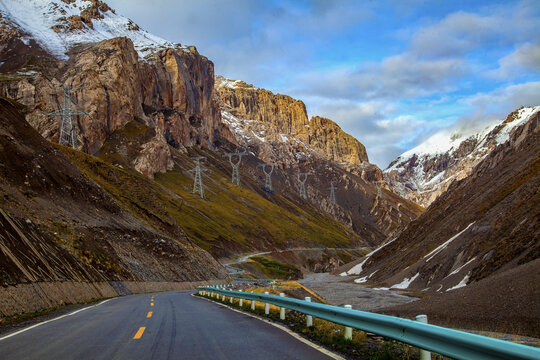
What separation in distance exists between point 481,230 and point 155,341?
137 feet

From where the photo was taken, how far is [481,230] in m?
45.5

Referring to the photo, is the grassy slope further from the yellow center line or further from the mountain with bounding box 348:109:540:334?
the yellow center line

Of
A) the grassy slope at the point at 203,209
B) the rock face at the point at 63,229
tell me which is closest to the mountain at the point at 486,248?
the rock face at the point at 63,229

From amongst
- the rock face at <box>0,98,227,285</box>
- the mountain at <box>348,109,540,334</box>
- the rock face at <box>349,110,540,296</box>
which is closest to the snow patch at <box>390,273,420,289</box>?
the rock face at <box>349,110,540,296</box>

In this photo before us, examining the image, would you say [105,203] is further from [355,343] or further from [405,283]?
[355,343]

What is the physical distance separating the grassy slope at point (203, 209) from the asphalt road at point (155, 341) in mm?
60032

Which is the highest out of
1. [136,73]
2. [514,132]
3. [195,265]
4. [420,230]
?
[136,73]

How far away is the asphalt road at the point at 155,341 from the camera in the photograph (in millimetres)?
Result: 9492

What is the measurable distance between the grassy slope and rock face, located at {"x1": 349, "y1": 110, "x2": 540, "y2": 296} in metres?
41.3

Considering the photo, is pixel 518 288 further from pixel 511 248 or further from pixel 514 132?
pixel 514 132

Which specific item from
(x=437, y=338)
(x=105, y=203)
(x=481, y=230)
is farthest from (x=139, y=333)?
(x=105, y=203)

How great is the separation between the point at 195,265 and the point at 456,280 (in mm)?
41477

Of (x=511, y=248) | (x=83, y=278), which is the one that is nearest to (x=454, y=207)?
(x=511, y=248)

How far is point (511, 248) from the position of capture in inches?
1292
